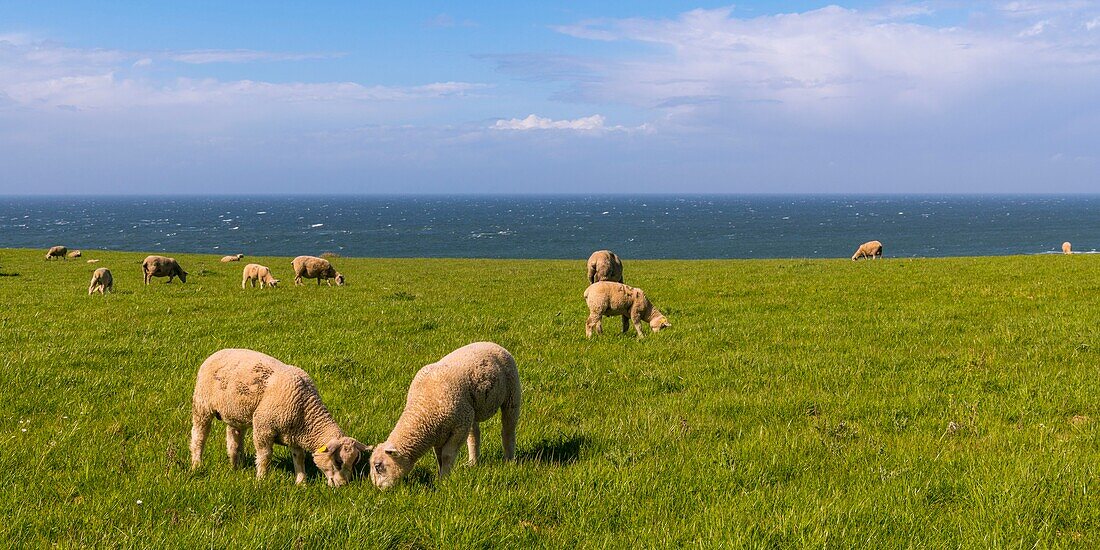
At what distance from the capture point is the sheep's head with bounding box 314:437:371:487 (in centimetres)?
556

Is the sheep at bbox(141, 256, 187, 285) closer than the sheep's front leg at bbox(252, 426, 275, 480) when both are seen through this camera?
No

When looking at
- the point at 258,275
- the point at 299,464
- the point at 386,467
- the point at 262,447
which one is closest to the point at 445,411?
the point at 386,467

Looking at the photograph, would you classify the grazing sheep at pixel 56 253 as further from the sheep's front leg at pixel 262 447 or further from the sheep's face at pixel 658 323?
the sheep's front leg at pixel 262 447

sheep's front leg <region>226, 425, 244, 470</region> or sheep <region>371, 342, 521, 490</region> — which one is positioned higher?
sheep <region>371, 342, 521, 490</region>

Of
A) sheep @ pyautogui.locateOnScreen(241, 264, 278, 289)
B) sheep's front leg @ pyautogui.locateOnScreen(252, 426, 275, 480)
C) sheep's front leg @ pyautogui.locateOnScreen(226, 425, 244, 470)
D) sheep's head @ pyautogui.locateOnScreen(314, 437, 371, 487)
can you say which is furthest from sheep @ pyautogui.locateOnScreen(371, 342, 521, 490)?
sheep @ pyautogui.locateOnScreen(241, 264, 278, 289)

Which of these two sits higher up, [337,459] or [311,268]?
[311,268]

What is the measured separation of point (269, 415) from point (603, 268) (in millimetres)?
16073

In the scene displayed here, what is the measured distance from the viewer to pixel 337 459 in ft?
18.5

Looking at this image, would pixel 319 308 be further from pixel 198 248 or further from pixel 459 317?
pixel 198 248

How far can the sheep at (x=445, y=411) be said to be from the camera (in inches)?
225

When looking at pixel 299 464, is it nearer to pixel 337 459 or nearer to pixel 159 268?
pixel 337 459

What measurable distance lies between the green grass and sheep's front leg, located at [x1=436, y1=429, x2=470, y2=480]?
0.26 m


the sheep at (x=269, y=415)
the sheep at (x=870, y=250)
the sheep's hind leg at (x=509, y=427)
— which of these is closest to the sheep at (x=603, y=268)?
the sheep's hind leg at (x=509, y=427)

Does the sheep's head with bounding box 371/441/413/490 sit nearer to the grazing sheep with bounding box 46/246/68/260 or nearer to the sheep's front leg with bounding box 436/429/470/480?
the sheep's front leg with bounding box 436/429/470/480
